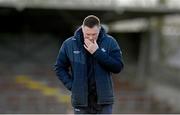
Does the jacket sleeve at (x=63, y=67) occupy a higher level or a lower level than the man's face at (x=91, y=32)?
lower

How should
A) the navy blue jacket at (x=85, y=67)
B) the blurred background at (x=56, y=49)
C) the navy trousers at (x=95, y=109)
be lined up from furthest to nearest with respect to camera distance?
the blurred background at (x=56, y=49)
the navy trousers at (x=95, y=109)
the navy blue jacket at (x=85, y=67)

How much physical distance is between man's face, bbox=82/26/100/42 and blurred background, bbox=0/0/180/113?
13.3 metres

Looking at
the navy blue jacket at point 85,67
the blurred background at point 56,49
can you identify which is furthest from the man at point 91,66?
the blurred background at point 56,49

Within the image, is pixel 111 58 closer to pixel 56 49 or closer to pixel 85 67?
pixel 85 67

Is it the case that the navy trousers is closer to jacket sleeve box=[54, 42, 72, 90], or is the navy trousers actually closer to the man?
the man

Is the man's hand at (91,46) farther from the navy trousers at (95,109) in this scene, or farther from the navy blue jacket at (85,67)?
the navy trousers at (95,109)

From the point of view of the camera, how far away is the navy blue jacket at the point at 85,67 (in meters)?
6.74

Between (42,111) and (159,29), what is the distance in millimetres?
8309

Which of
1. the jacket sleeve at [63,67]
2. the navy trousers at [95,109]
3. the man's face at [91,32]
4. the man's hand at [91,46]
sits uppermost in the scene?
the man's face at [91,32]

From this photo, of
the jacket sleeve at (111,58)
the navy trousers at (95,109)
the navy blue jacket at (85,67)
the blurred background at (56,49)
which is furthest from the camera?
the blurred background at (56,49)

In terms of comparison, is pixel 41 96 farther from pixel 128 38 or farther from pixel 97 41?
pixel 97 41

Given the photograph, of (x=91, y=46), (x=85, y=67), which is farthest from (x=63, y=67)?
(x=91, y=46)

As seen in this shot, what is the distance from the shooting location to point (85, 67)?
22.1 feet

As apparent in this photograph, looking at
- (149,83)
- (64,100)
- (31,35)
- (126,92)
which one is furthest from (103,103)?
(31,35)
